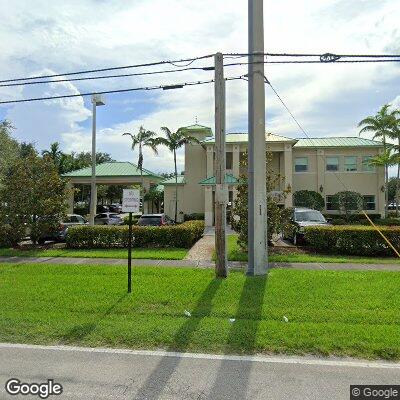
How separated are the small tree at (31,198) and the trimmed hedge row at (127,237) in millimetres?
1426

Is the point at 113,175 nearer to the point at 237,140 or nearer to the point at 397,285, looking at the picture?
the point at 237,140

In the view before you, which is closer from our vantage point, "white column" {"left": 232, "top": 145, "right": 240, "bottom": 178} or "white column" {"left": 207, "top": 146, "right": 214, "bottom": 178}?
"white column" {"left": 232, "top": 145, "right": 240, "bottom": 178}

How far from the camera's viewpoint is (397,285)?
9.62m

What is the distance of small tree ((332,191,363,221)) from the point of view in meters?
31.6

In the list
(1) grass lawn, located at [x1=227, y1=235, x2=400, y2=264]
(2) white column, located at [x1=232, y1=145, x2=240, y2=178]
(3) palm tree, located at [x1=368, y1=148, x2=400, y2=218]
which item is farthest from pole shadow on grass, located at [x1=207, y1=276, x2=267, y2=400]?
(3) palm tree, located at [x1=368, y1=148, x2=400, y2=218]

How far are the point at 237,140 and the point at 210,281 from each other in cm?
2315

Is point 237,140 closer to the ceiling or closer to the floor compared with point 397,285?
closer to the ceiling

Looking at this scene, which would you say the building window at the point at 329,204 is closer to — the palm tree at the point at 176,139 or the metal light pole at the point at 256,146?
the palm tree at the point at 176,139

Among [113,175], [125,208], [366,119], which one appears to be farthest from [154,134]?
[125,208]

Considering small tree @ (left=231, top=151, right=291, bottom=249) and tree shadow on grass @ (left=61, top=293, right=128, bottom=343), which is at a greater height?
small tree @ (left=231, top=151, right=291, bottom=249)

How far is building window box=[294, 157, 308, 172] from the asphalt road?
29.3m

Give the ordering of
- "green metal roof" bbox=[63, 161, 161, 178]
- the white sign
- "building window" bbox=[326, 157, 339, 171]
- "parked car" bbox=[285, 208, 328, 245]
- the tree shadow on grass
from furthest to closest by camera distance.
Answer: "green metal roof" bbox=[63, 161, 161, 178], "building window" bbox=[326, 157, 339, 171], "parked car" bbox=[285, 208, 328, 245], the white sign, the tree shadow on grass

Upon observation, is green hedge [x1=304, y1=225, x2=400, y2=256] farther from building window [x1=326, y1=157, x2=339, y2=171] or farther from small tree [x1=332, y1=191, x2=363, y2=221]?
building window [x1=326, y1=157, x2=339, y2=171]

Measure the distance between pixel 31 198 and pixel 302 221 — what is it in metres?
11.6
